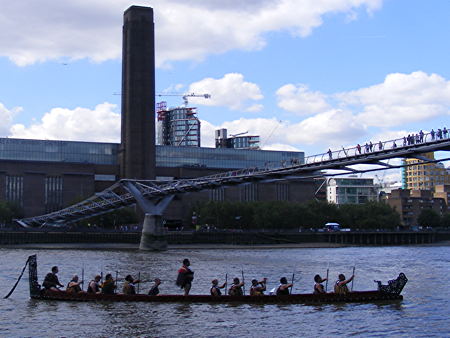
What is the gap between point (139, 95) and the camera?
17825cm

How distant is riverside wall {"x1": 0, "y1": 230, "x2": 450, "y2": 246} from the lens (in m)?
136

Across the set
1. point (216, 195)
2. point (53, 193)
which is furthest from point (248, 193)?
point (53, 193)

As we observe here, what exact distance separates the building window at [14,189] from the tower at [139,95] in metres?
25.9

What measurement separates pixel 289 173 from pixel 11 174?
102 m

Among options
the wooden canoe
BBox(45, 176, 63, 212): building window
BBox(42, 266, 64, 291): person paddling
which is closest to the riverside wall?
BBox(45, 176, 63, 212): building window

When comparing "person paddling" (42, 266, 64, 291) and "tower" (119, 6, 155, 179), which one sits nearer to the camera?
"person paddling" (42, 266, 64, 291)

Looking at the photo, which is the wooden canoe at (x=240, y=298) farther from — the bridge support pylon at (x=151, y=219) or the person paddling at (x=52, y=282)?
the bridge support pylon at (x=151, y=219)

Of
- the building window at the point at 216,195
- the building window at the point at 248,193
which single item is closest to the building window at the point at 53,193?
the building window at the point at 216,195

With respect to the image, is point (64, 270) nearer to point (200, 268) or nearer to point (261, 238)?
point (200, 268)

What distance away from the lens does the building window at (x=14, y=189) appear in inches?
6639

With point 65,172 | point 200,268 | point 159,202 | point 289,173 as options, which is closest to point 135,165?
point 65,172

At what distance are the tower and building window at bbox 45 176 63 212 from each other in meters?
16.8

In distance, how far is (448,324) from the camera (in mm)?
37938

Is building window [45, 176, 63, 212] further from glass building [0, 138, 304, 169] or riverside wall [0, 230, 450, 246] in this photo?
riverside wall [0, 230, 450, 246]
